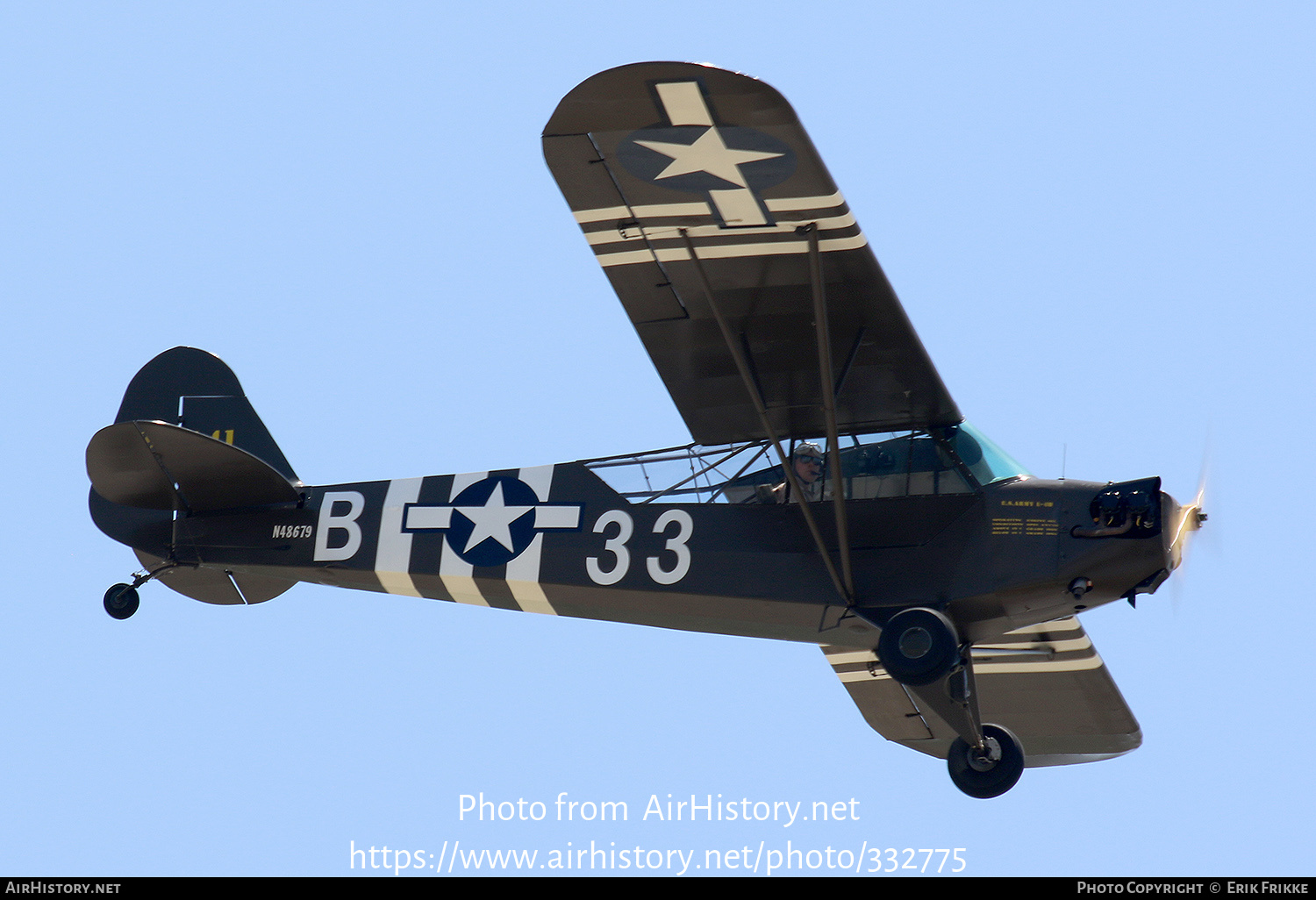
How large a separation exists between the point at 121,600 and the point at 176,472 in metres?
0.90

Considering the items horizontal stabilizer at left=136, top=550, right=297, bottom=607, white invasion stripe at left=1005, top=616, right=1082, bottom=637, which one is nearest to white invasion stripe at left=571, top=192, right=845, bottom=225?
horizontal stabilizer at left=136, top=550, right=297, bottom=607

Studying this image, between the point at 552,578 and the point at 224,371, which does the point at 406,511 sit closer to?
the point at 552,578

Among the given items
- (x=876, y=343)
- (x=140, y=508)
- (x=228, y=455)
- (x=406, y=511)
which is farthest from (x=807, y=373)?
(x=140, y=508)

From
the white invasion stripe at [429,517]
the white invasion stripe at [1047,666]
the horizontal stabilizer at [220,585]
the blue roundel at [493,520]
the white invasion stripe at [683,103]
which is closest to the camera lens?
the white invasion stripe at [683,103]

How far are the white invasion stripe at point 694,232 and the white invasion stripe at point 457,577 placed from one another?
2.23 m

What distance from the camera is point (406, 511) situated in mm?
10102

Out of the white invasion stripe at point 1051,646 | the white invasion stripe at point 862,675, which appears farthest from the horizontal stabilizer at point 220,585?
the white invasion stripe at point 1051,646

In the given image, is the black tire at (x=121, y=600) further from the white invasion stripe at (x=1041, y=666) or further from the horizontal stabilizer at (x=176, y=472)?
the white invasion stripe at (x=1041, y=666)

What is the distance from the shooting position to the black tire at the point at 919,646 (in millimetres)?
8523

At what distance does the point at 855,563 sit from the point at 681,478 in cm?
121

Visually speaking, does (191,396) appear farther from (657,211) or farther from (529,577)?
(657,211)

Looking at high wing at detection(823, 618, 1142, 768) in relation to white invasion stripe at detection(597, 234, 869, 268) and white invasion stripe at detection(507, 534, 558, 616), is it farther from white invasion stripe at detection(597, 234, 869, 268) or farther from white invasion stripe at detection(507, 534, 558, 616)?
white invasion stripe at detection(597, 234, 869, 268)
